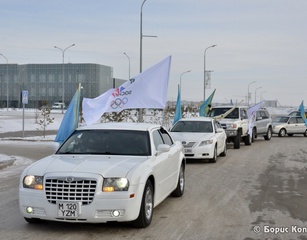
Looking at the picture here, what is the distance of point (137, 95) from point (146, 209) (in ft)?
25.7

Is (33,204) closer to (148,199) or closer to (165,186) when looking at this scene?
(148,199)

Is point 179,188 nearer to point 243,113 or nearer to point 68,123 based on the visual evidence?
point 68,123

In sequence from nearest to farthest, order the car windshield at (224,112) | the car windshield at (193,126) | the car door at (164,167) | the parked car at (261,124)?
1. the car door at (164,167)
2. the car windshield at (193,126)
3. the car windshield at (224,112)
4. the parked car at (261,124)

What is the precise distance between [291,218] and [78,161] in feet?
11.7

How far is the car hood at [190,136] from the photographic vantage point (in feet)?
52.1

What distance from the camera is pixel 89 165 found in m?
6.84

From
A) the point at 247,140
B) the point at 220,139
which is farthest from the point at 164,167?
the point at 247,140

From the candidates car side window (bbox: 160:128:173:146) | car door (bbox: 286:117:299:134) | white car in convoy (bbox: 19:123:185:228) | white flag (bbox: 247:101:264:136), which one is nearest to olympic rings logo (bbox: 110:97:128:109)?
car side window (bbox: 160:128:173:146)

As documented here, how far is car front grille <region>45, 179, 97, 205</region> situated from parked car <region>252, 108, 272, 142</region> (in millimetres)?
21456

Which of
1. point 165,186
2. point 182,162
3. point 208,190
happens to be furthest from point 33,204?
point 208,190

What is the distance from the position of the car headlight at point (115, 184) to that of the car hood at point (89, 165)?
0.24 feet

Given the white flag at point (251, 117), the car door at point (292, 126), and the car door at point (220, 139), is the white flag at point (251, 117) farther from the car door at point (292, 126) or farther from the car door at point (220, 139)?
the car door at point (292, 126)

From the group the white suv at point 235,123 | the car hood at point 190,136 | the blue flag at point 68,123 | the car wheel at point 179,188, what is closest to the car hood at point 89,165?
the car wheel at point 179,188

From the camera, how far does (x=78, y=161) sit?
7.14m
